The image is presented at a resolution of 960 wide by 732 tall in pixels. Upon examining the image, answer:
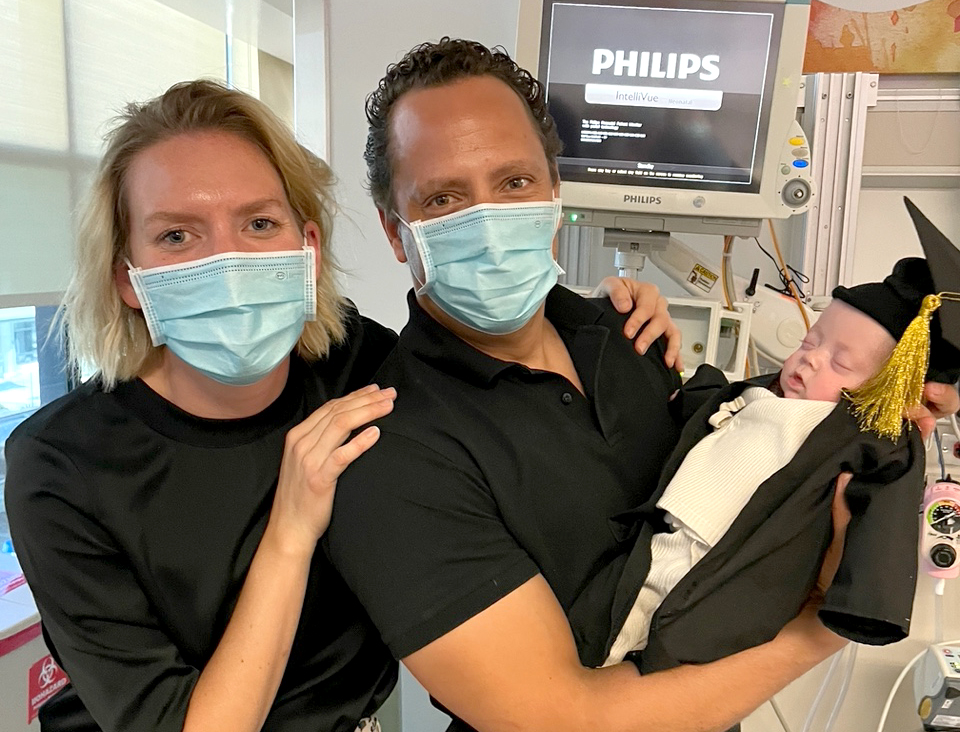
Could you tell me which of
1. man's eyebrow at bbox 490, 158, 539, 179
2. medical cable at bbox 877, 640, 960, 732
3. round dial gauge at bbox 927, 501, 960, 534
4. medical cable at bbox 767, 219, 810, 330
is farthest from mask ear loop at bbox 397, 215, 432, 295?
medical cable at bbox 877, 640, 960, 732

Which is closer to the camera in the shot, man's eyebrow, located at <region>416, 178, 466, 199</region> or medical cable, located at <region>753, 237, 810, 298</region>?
man's eyebrow, located at <region>416, 178, 466, 199</region>

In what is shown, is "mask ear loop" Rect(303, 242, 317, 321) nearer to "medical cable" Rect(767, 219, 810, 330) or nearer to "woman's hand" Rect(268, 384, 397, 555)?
"woman's hand" Rect(268, 384, 397, 555)

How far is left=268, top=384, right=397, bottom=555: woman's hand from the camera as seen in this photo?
0.98 meters

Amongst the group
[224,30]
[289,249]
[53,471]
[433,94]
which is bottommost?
[53,471]

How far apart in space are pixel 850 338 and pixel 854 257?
42.0 inches

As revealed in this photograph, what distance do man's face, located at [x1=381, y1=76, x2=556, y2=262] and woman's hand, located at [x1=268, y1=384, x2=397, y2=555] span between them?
0.32 m

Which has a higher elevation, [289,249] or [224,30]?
[224,30]

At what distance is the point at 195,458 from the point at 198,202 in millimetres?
393

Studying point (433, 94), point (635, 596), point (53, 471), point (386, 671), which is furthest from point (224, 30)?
point (635, 596)

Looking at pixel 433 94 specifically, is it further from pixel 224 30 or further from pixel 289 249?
pixel 224 30

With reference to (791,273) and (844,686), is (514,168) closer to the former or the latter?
(791,273)

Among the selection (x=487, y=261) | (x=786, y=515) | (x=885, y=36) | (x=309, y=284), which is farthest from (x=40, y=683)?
(x=885, y=36)

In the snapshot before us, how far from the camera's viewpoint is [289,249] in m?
1.13

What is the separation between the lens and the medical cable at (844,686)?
1.73 meters
